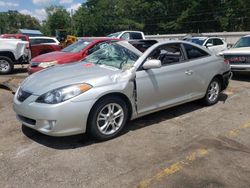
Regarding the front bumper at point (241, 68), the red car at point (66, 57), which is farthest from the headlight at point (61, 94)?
the front bumper at point (241, 68)

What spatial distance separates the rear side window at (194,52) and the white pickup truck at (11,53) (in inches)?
298

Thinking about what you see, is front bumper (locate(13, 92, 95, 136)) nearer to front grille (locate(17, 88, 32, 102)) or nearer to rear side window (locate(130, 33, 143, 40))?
front grille (locate(17, 88, 32, 102))

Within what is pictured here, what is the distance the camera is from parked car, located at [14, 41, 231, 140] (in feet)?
13.5

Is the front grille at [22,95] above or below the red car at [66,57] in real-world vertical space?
below

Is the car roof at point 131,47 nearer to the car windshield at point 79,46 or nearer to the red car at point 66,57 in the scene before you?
the red car at point 66,57

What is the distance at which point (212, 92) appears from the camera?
21.3 feet

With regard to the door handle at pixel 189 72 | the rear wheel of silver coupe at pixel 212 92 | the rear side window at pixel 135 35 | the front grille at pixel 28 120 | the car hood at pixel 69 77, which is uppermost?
the rear side window at pixel 135 35

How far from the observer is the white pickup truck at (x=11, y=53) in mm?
11383

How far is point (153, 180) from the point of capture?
3439 millimetres

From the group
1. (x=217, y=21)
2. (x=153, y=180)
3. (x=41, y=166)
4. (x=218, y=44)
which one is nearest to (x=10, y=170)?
(x=41, y=166)

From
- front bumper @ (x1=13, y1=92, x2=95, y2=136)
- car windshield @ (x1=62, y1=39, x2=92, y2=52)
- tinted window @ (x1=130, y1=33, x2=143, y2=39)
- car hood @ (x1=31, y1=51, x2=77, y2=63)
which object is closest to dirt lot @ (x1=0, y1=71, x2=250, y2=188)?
front bumper @ (x1=13, y1=92, x2=95, y2=136)

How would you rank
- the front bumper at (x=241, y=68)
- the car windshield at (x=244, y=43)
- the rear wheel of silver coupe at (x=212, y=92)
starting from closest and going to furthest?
the rear wheel of silver coupe at (x=212, y=92) → the front bumper at (x=241, y=68) → the car windshield at (x=244, y=43)

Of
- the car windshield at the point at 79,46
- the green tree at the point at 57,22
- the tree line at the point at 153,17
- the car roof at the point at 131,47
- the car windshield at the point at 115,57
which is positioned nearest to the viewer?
the car windshield at the point at 115,57

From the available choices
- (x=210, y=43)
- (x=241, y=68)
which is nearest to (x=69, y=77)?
(x=241, y=68)
